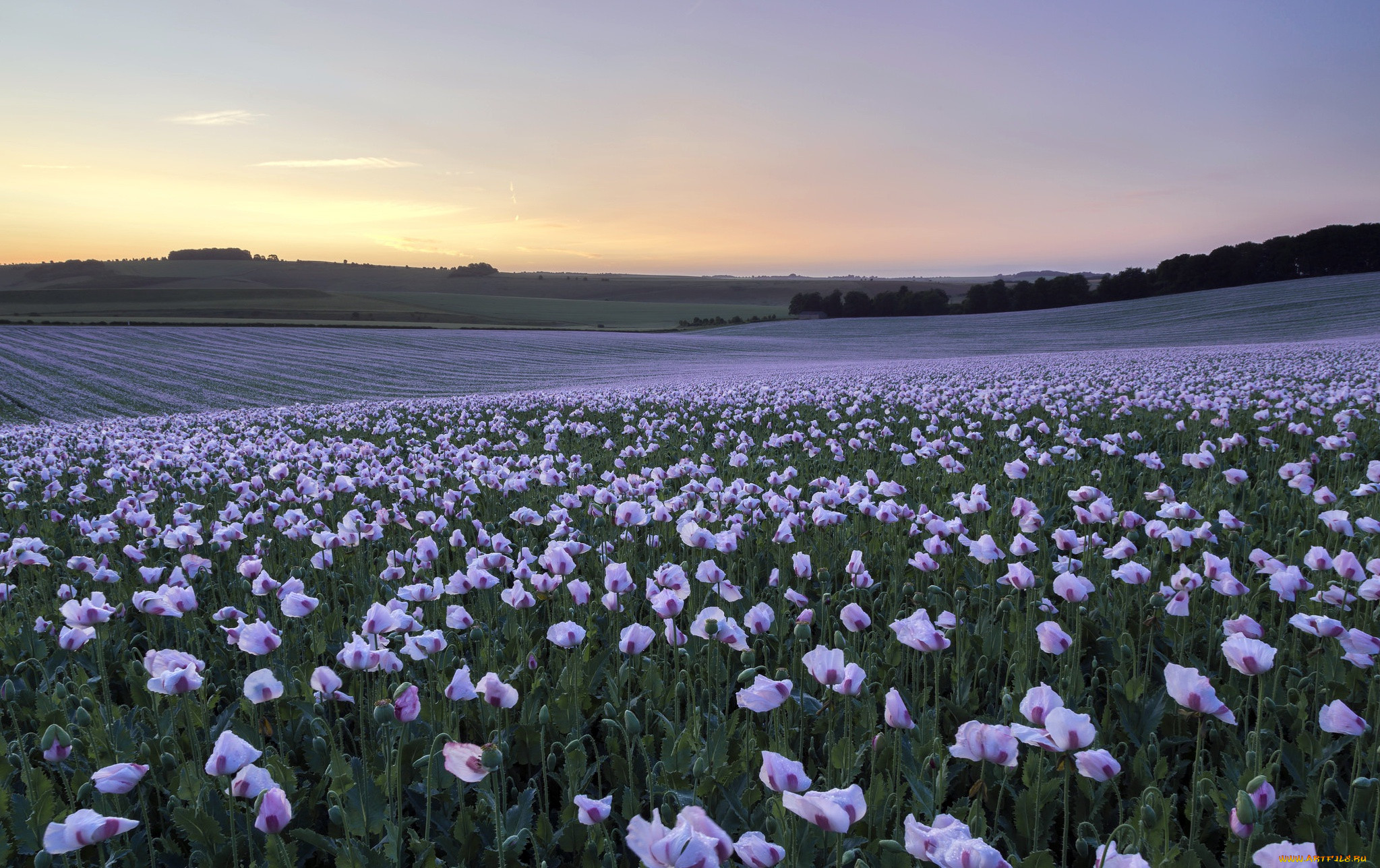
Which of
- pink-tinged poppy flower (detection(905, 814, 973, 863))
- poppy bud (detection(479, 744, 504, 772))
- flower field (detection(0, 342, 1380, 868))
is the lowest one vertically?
flower field (detection(0, 342, 1380, 868))

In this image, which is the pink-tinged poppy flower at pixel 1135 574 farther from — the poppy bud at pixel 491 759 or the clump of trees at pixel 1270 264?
the clump of trees at pixel 1270 264

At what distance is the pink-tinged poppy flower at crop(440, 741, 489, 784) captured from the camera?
1.75 meters

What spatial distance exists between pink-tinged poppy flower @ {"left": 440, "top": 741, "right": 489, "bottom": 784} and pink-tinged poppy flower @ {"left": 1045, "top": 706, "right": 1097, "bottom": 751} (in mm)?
1318

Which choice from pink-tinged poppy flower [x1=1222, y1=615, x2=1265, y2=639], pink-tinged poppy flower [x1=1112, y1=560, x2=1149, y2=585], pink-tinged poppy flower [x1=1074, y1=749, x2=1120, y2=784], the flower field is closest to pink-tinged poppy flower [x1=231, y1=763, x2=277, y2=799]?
the flower field

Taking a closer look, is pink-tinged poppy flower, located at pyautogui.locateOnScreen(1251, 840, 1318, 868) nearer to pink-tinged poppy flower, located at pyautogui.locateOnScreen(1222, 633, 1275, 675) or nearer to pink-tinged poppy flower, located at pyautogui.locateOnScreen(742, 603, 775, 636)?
pink-tinged poppy flower, located at pyautogui.locateOnScreen(1222, 633, 1275, 675)

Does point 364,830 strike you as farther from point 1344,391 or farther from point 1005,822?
point 1344,391

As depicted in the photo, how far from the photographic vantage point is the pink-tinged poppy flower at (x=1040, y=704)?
2.00 metres

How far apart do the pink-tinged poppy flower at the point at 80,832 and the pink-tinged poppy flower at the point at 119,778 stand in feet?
0.64

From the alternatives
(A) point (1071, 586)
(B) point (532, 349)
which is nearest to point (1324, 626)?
(A) point (1071, 586)

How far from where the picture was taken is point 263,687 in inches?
91.6

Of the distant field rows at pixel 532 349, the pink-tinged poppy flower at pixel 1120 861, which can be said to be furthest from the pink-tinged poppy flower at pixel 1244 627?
the distant field rows at pixel 532 349

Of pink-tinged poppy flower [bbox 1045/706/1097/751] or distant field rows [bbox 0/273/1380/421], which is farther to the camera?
distant field rows [bbox 0/273/1380/421]

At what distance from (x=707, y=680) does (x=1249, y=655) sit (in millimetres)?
1751

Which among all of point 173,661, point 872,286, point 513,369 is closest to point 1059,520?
point 173,661
